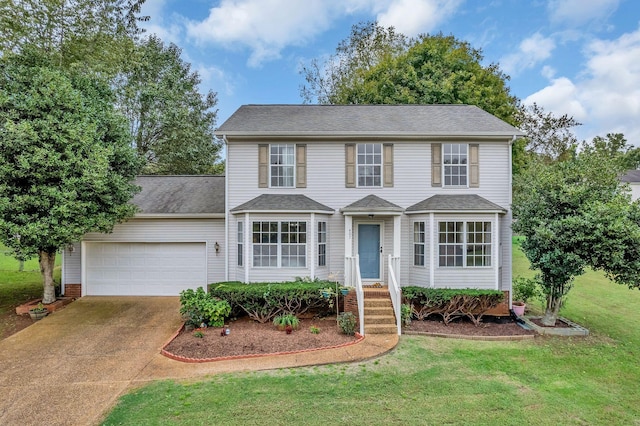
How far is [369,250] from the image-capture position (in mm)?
10570

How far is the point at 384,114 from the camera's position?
11.9 metres

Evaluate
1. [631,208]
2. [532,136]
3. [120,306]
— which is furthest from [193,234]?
[532,136]

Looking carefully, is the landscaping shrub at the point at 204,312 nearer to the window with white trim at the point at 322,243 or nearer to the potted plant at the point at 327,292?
the potted plant at the point at 327,292

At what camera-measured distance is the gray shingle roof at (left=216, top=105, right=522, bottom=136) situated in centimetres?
1032

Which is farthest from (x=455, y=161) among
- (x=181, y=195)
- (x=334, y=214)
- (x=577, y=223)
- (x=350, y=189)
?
(x=181, y=195)

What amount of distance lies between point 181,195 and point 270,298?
5985mm

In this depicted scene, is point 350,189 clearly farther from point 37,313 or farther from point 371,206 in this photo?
point 37,313

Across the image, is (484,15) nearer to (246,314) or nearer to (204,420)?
(246,314)

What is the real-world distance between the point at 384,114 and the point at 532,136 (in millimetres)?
25355

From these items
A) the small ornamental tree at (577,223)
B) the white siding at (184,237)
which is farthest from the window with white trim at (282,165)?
the small ornamental tree at (577,223)

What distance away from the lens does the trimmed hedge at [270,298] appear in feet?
29.3

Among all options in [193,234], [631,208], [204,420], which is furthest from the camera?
[193,234]

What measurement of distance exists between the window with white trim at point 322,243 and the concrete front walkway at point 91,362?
3.17 meters

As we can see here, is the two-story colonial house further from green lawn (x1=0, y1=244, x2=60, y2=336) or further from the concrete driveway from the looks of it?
the concrete driveway
